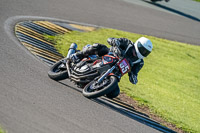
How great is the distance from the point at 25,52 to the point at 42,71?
44.3 inches

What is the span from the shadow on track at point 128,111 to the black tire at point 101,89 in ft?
1.02

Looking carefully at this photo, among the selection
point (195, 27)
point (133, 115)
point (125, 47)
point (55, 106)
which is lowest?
point (195, 27)

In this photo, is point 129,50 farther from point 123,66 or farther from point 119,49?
point 123,66

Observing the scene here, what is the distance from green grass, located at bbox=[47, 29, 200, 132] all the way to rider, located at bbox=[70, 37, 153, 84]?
185cm

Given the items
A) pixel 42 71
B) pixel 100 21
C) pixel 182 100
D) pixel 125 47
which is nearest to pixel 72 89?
pixel 42 71

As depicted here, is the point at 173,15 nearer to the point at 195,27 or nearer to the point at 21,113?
the point at 195,27

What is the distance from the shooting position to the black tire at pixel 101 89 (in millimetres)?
6852

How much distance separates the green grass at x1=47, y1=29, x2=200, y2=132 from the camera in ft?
31.6

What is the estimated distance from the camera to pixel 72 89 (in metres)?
7.91

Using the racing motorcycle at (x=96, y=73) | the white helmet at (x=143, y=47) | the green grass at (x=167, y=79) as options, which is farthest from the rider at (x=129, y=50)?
the green grass at (x=167, y=79)

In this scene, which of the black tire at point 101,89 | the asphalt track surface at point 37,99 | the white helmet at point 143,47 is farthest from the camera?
the white helmet at point 143,47

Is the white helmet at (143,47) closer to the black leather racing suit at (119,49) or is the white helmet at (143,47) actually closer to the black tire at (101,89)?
the black leather racing suit at (119,49)

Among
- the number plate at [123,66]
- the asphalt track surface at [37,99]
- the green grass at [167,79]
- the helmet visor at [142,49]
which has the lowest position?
the green grass at [167,79]

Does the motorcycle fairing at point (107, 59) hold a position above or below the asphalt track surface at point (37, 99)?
above
